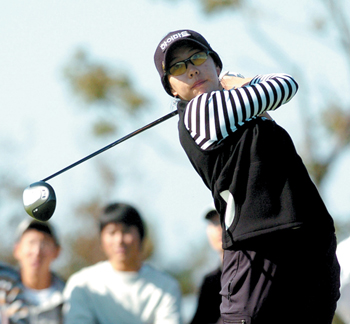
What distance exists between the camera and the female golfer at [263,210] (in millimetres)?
2646

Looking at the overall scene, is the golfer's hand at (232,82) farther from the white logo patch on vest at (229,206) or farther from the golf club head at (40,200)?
the golf club head at (40,200)

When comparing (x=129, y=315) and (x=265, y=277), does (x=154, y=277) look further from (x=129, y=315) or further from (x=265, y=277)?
(x=265, y=277)

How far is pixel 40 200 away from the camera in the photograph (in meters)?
3.04

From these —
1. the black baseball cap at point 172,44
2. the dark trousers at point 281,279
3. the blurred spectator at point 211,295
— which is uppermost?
the black baseball cap at point 172,44

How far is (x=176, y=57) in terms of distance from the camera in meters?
2.88

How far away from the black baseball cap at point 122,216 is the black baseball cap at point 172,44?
95.2 inches

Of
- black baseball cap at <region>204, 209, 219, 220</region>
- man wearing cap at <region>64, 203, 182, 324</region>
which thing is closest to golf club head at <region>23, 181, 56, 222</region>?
man wearing cap at <region>64, 203, 182, 324</region>

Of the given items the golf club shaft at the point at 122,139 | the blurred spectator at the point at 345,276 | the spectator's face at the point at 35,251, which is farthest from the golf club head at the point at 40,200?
the spectator's face at the point at 35,251

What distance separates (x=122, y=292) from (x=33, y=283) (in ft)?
2.03

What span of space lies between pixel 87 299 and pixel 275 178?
103 inches

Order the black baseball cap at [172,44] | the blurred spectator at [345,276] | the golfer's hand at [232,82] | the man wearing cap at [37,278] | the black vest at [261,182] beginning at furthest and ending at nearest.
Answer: the man wearing cap at [37,278]
the blurred spectator at [345,276]
the golfer's hand at [232,82]
the black baseball cap at [172,44]
the black vest at [261,182]

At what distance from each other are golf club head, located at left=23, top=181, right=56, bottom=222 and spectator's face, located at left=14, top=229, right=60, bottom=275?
2050 millimetres

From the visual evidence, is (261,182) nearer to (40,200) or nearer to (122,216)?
(40,200)

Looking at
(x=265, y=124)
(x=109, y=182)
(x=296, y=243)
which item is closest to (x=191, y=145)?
(x=265, y=124)
